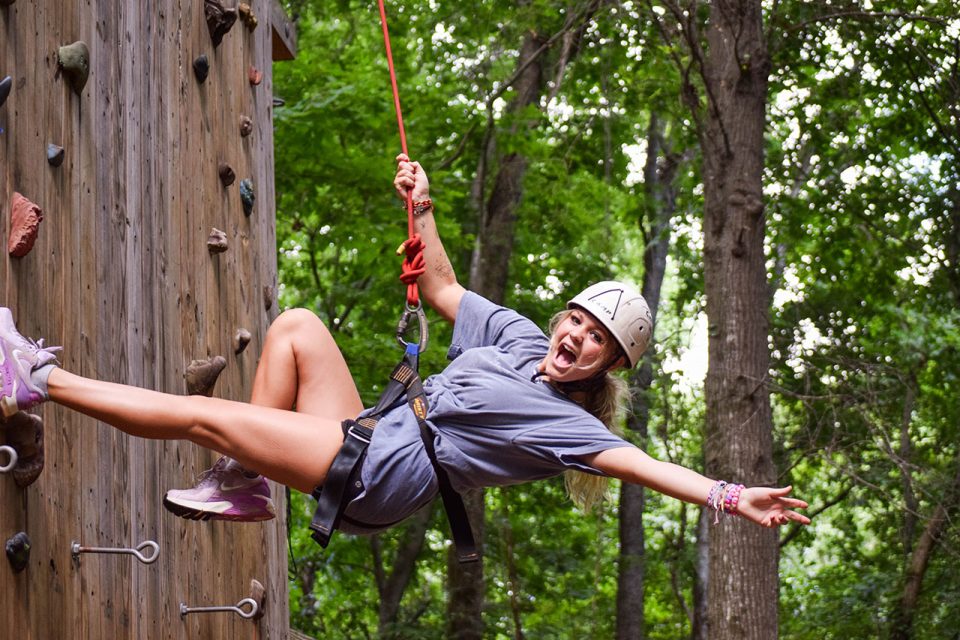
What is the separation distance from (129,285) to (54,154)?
644 millimetres

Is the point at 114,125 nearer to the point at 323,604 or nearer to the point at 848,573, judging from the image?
the point at 848,573

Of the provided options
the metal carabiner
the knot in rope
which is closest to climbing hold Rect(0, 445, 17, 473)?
the metal carabiner

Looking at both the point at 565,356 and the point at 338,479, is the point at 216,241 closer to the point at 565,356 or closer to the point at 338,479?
the point at 338,479

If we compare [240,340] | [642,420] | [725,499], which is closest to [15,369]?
[725,499]

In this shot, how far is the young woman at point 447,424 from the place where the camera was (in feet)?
11.7

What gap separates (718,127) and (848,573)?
24.8 ft

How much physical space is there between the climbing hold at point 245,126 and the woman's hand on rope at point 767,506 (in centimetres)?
286

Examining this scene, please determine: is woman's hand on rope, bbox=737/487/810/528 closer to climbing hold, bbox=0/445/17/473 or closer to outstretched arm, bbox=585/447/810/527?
outstretched arm, bbox=585/447/810/527

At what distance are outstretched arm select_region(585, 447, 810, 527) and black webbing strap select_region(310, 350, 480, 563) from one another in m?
0.48

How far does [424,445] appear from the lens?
3938mm

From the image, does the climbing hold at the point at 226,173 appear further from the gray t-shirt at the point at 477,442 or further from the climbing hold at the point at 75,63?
the gray t-shirt at the point at 477,442

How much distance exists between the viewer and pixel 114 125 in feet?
13.2

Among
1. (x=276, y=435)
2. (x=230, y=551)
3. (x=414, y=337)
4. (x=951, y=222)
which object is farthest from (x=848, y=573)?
(x=276, y=435)

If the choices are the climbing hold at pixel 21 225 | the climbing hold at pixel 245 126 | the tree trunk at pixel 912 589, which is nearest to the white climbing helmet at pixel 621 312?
the climbing hold at pixel 21 225
